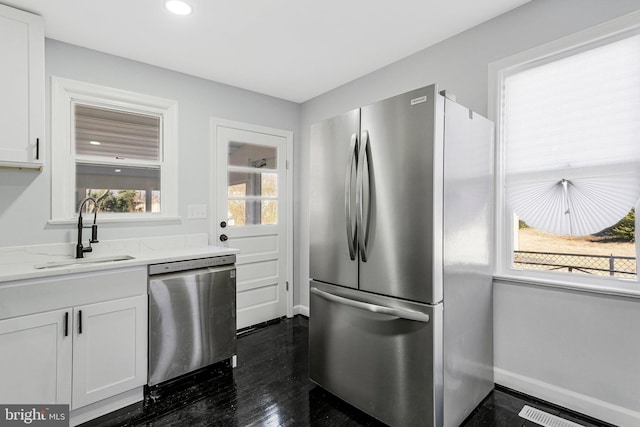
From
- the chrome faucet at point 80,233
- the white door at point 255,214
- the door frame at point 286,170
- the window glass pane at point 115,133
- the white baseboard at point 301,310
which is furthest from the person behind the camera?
the white baseboard at point 301,310

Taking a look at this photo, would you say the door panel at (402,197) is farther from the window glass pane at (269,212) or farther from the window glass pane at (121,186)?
the window glass pane at (121,186)

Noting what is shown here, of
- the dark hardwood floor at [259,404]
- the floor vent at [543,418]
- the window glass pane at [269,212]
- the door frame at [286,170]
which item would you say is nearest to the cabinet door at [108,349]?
the dark hardwood floor at [259,404]

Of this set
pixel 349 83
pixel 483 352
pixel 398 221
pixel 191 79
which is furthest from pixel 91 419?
pixel 349 83

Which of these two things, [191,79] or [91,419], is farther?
[191,79]

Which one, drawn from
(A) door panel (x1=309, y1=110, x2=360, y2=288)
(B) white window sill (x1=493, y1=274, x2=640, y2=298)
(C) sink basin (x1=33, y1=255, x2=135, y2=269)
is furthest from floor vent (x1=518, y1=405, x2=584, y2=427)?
(C) sink basin (x1=33, y1=255, x2=135, y2=269)

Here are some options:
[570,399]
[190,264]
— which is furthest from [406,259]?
[190,264]

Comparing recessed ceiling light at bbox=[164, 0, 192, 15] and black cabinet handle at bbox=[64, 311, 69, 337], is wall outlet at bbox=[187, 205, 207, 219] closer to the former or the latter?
black cabinet handle at bbox=[64, 311, 69, 337]

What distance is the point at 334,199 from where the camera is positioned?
7.09ft

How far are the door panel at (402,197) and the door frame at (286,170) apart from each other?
1.86 meters

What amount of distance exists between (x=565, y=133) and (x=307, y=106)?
8.87 feet

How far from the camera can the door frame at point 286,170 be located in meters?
3.24

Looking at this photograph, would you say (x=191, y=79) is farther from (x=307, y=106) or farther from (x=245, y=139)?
(x=307, y=106)

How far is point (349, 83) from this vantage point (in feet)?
11.1

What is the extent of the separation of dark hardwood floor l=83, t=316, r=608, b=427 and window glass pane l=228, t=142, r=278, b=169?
6.62 ft
